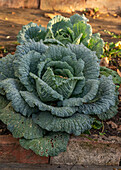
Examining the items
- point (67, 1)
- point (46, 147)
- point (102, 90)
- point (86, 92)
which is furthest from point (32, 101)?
point (67, 1)

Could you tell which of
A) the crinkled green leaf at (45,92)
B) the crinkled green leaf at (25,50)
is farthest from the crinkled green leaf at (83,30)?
the crinkled green leaf at (45,92)

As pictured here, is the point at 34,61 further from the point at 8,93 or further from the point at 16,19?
the point at 16,19

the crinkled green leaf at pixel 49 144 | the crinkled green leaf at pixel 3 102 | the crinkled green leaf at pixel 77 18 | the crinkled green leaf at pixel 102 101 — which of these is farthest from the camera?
the crinkled green leaf at pixel 77 18

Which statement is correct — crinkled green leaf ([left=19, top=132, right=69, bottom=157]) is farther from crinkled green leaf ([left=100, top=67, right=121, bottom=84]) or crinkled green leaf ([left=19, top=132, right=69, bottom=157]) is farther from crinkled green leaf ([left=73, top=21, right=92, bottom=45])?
crinkled green leaf ([left=73, top=21, right=92, bottom=45])

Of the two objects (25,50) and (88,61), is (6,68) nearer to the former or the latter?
(25,50)

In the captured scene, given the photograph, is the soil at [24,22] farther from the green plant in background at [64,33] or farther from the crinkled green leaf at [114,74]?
the crinkled green leaf at [114,74]

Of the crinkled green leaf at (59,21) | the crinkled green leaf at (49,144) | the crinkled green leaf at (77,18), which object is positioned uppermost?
the crinkled green leaf at (77,18)

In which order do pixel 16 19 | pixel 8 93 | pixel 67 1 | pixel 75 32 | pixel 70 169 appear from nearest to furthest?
pixel 8 93 < pixel 70 169 < pixel 75 32 < pixel 16 19 < pixel 67 1
